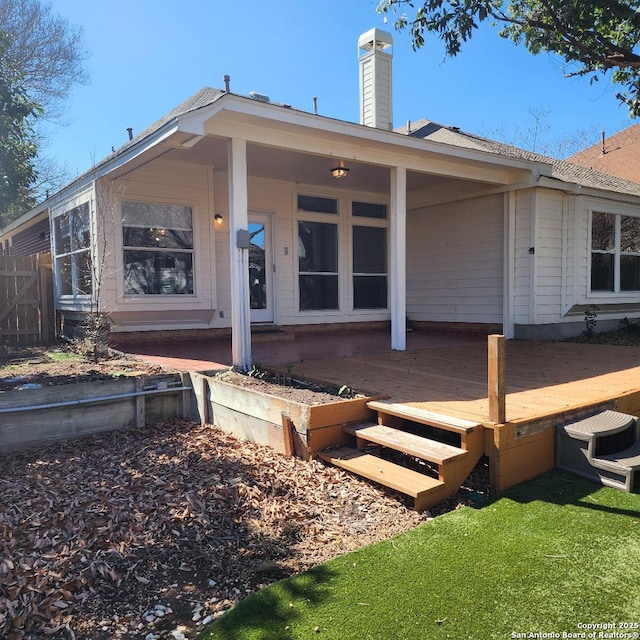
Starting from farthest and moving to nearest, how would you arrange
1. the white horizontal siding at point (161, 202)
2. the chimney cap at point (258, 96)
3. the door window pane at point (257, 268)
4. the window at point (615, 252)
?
the window at point (615, 252), the door window pane at point (257, 268), the white horizontal siding at point (161, 202), the chimney cap at point (258, 96)

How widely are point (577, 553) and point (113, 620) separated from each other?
2113 mm

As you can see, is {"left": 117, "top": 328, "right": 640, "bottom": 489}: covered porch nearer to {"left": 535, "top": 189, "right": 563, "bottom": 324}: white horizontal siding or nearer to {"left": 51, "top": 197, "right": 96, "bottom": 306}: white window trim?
{"left": 535, "top": 189, "right": 563, "bottom": 324}: white horizontal siding

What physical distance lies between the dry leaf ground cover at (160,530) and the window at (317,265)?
5.37 metres

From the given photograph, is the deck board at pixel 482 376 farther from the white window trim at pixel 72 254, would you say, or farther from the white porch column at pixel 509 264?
the white window trim at pixel 72 254

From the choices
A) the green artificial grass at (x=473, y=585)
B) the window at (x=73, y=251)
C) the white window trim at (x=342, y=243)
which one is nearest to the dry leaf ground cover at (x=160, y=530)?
the green artificial grass at (x=473, y=585)

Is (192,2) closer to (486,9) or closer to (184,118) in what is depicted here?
(486,9)

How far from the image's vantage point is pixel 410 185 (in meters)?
9.27

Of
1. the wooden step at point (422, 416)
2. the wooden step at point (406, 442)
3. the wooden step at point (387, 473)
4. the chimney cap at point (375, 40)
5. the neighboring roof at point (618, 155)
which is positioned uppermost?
the neighboring roof at point (618, 155)

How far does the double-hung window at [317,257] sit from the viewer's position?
356 inches

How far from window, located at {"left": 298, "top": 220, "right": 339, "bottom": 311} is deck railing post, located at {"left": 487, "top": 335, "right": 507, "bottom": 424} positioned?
6148 mm

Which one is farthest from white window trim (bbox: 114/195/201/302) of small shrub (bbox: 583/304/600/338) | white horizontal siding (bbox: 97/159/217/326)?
small shrub (bbox: 583/304/600/338)

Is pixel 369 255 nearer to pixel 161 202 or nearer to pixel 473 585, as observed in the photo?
pixel 161 202

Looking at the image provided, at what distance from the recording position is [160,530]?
278cm

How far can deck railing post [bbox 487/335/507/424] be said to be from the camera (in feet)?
9.96
